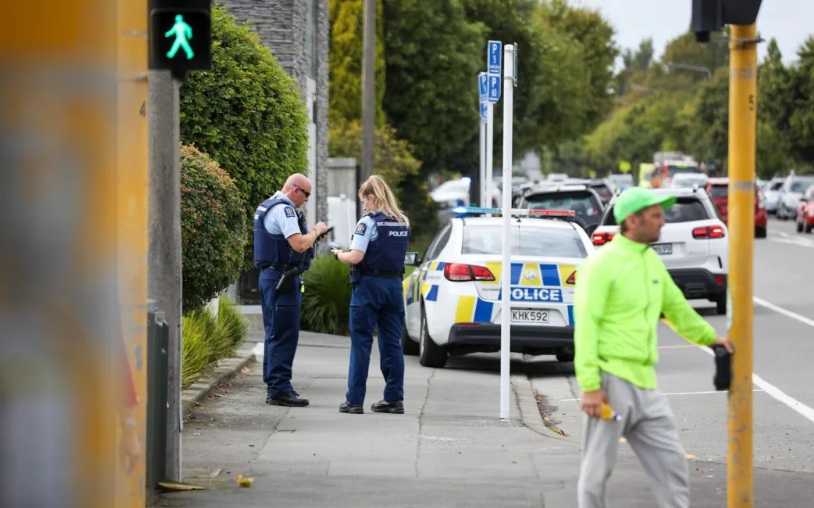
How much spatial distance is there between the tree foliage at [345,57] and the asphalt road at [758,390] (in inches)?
669

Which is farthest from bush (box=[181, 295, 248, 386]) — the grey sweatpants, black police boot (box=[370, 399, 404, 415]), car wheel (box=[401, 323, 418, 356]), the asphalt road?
the grey sweatpants

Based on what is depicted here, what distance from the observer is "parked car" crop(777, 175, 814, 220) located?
58219 millimetres

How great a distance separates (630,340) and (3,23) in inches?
130

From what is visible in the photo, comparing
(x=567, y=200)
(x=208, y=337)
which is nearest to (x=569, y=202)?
(x=567, y=200)

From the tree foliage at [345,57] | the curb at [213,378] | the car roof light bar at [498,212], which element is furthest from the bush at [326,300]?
the tree foliage at [345,57]

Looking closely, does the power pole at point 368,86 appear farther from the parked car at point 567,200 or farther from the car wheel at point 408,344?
the car wheel at point 408,344

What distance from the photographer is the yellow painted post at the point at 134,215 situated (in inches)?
253

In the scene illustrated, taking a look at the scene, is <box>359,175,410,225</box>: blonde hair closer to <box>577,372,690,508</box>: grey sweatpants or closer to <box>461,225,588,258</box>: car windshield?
<box>461,225,588,258</box>: car windshield

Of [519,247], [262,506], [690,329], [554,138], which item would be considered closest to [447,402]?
[519,247]

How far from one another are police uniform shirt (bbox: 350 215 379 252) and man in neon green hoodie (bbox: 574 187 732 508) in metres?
4.73

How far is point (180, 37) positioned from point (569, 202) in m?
18.6

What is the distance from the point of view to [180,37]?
7465mm

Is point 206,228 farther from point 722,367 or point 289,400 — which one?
point 722,367

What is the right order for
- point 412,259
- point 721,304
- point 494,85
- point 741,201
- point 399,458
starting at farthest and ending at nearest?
point 721,304, point 494,85, point 412,259, point 399,458, point 741,201
